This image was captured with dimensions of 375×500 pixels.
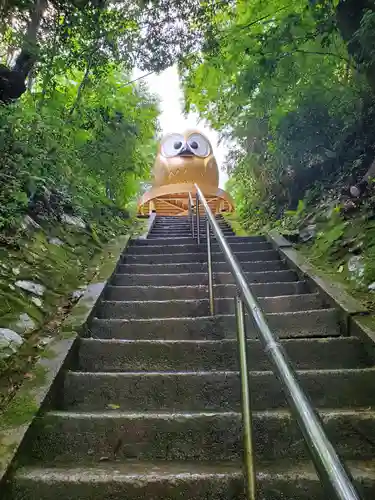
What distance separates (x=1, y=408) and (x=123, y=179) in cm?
563

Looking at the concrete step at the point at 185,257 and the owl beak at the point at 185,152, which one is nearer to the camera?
the concrete step at the point at 185,257

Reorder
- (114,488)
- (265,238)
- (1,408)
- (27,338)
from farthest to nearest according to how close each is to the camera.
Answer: (265,238)
(27,338)
(1,408)
(114,488)

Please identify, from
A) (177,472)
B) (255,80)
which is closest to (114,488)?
(177,472)

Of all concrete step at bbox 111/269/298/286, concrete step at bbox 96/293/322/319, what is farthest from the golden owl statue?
concrete step at bbox 96/293/322/319

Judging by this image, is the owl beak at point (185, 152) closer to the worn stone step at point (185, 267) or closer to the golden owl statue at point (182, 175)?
the golden owl statue at point (182, 175)

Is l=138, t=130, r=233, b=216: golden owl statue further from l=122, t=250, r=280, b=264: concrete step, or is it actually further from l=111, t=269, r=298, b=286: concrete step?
l=111, t=269, r=298, b=286: concrete step

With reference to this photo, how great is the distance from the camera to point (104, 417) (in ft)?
6.08

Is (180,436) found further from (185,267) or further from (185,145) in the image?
(185,145)

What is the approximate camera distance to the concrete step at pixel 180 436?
5.83 feet

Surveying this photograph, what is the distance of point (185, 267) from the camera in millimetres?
4199

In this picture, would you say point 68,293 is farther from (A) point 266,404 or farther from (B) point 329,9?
(B) point 329,9

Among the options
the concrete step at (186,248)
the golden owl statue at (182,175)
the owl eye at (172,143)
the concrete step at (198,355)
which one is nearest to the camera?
the concrete step at (198,355)

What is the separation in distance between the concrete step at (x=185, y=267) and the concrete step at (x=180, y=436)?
7.74 feet

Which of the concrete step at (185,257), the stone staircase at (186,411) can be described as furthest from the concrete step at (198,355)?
the concrete step at (185,257)
